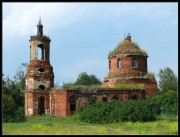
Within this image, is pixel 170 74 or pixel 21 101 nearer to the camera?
pixel 21 101

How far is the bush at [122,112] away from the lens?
2706cm

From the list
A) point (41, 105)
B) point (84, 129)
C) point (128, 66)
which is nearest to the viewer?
point (84, 129)

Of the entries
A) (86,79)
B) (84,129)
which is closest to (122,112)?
(84,129)

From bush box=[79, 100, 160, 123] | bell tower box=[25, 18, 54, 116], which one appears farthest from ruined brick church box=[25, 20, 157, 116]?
bush box=[79, 100, 160, 123]

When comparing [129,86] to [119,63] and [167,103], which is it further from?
[167,103]

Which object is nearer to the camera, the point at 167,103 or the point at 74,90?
the point at 167,103

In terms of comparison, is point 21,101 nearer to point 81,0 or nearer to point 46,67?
point 46,67

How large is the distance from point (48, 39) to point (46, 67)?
283 centimetres

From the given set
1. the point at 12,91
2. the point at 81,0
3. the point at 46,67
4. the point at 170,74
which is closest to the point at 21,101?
the point at 12,91

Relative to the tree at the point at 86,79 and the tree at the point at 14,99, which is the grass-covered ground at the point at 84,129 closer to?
the tree at the point at 14,99

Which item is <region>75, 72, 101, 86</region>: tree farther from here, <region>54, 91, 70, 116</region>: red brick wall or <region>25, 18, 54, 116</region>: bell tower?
<region>54, 91, 70, 116</region>: red brick wall

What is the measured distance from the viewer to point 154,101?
31.4m

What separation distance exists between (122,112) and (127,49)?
1339 cm

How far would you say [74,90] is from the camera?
35.1m
